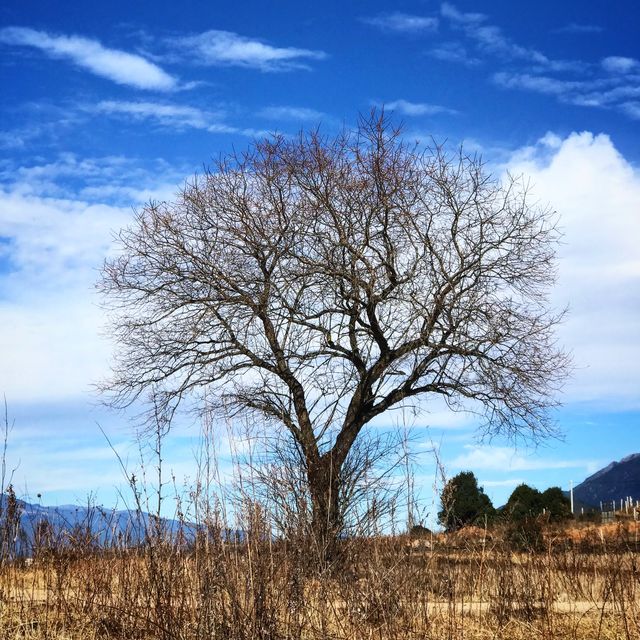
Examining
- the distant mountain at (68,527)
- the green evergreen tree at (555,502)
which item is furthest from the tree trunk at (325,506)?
the green evergreen tree at (555,502)

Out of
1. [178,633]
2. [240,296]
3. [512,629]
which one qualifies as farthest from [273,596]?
[240,296]

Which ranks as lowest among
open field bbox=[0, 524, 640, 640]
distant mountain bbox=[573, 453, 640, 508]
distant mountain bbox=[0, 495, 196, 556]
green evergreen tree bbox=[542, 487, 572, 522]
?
distant mountain bbox=[573, 453, 640, 508]

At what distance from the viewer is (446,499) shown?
6176 millimetres

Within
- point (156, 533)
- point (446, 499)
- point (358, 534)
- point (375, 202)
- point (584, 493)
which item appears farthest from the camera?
point (584, 493)

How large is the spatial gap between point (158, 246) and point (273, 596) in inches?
459

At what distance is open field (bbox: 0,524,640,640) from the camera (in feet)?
17.1

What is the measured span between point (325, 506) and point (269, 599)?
9.15 feet

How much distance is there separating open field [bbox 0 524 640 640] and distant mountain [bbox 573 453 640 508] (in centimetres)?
12881

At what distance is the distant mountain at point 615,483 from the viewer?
12988cm

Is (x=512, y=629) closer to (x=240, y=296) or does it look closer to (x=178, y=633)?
(x=178, y=633)

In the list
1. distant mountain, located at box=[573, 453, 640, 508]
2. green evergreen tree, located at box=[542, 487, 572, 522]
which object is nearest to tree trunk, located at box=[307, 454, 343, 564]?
green evergreen tree, located at box=[542, 487, 572, 522]

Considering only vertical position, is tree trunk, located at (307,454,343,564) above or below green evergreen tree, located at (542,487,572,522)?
above

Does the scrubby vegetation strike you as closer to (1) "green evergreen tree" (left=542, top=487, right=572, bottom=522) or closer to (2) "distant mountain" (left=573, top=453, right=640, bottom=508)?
(1) "green evergreen tree" (left=542, top=487, right=572, bottom=522)

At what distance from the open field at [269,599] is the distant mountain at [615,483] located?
129 m
